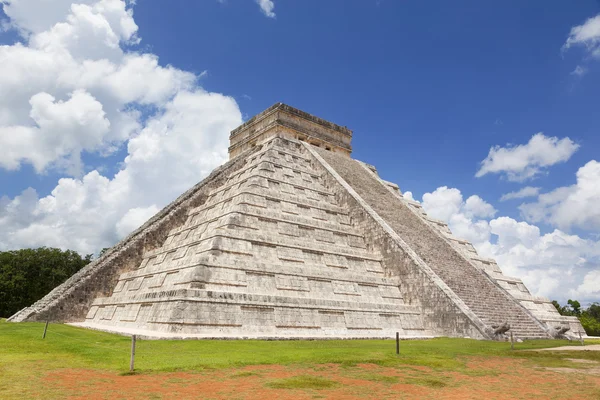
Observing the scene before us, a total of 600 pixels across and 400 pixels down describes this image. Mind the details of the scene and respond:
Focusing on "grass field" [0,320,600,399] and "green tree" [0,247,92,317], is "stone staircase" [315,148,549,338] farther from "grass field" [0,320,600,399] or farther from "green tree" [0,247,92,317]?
"green tree" [0,247,92,317]

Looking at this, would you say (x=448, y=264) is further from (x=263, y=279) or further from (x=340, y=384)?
Answer: (x=340, y=384)

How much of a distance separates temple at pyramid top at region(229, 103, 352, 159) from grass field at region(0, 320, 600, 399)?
1795cm

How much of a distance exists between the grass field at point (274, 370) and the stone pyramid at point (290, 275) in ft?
5.73

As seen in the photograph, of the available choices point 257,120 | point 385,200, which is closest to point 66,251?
point 257,120

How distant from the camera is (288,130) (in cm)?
2822

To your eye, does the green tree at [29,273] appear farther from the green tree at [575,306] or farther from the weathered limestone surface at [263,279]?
the green tree at [575,306]

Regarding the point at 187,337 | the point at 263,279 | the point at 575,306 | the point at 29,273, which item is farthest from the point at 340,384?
the point at 575,306

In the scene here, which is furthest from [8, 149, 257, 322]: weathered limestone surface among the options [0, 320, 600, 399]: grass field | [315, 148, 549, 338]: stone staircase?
[315, 148, 549, 338]: stone staircase

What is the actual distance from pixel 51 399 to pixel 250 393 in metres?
2.69

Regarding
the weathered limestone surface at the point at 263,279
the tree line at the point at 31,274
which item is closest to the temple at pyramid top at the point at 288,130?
the weathered limestone surface at the point at 263,279

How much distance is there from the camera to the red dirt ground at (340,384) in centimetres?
655

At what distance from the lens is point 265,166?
21.3m

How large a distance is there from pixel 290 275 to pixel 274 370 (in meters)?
7.27

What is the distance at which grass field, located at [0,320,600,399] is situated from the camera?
6.79 meters
